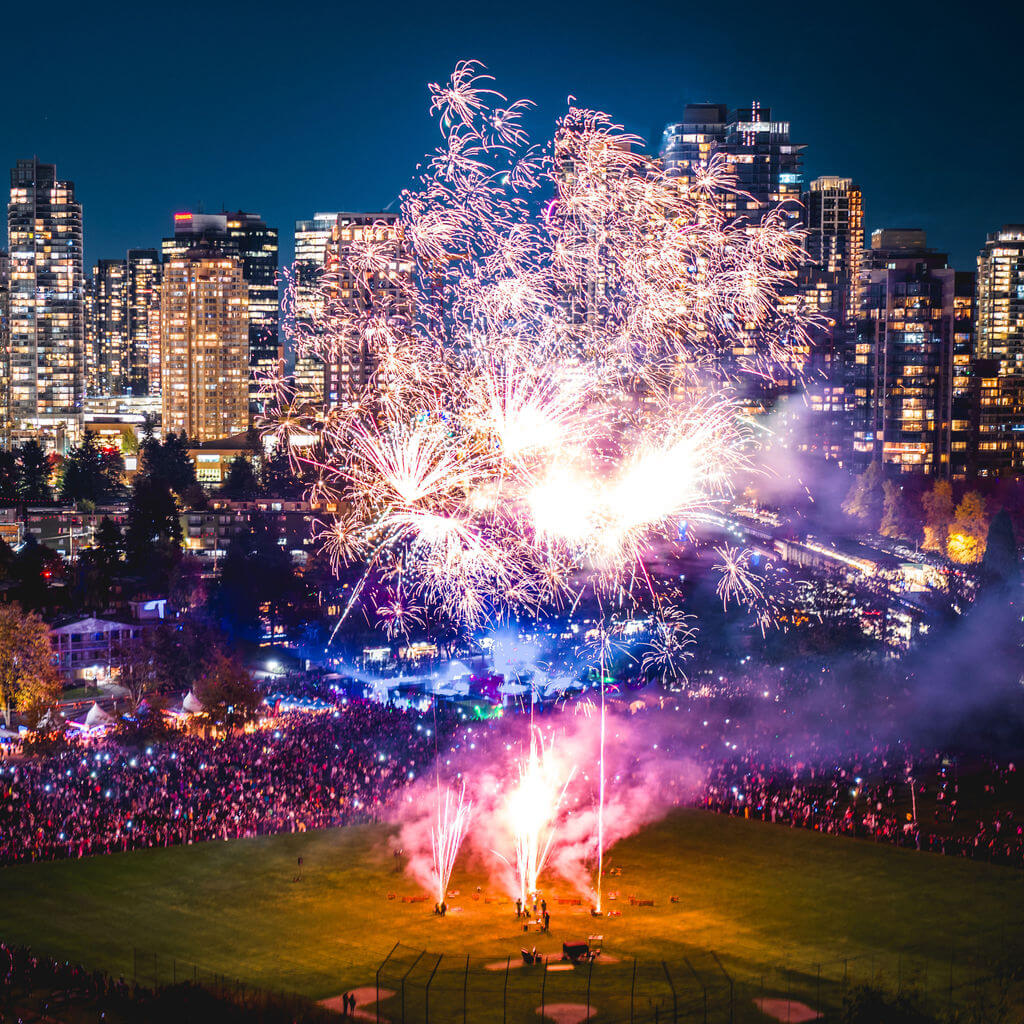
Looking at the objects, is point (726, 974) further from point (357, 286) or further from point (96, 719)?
point (357, 286)

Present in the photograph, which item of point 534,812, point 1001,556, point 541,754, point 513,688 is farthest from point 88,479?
point 534,812

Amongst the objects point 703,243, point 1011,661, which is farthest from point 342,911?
point 1011,661

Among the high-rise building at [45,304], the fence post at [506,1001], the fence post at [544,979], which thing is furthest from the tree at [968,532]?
the high-rise building at [45,304]

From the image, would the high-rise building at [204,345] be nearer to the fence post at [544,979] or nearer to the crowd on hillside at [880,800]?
the crowd on hillside at [880,800]

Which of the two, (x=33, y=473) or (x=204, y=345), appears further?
(x=204, y=345)

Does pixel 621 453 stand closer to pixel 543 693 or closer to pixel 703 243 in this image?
pixel 543 693

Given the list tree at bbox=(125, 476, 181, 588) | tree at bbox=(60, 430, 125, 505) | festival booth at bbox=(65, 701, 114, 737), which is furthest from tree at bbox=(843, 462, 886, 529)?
tree at bbox=(60, 430, 125, 505)
